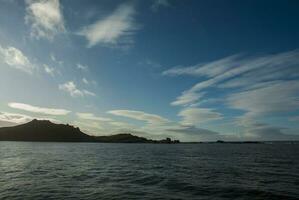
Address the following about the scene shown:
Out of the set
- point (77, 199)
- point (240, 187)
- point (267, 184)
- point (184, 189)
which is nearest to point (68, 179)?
point (77, 199)

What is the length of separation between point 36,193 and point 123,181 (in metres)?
12.1

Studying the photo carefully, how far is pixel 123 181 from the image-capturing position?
37062 mm

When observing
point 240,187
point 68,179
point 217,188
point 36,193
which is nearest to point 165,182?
point 217,188

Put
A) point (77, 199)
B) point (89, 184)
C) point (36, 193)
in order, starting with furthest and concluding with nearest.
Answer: point (89, 184)
point (36, 193)
point (77, 199)

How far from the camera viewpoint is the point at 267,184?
36.2 metres

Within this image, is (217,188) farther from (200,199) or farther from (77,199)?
(77,199)

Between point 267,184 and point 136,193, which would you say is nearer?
point 136,193

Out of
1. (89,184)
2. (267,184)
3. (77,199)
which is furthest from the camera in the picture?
(267,184)

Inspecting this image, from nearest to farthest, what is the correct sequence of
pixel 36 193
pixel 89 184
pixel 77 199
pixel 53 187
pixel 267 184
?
pixel 77 199
pixel 36 193
pixel 53 187
pixel 89 184
pixel 267 184

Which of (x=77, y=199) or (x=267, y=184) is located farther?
(x=267, y=184)

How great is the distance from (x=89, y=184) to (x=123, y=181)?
203 inches

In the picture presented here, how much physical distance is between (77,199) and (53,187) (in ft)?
24.1

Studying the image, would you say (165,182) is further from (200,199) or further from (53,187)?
(53,187)

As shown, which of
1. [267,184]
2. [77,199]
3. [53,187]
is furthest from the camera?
[267,184]
